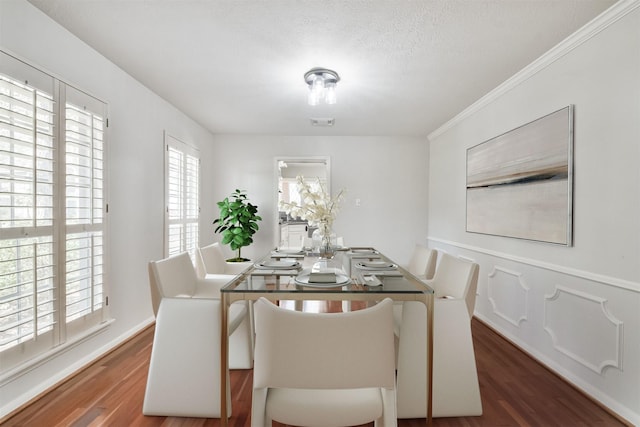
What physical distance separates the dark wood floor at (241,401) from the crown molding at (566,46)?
7.76 feet

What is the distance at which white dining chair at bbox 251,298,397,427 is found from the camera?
1.15 m

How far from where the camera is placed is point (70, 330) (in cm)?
226

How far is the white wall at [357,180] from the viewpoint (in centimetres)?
530

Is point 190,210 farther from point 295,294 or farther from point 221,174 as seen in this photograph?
point 295,294

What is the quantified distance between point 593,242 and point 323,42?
2.28 metres

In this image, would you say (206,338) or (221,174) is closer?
(206,338)

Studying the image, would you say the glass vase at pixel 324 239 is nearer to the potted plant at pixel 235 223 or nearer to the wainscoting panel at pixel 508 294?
the wainscoting panel at pixel 508 294

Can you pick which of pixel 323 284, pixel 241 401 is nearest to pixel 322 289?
pixel 323 284

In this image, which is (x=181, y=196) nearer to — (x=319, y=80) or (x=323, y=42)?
(x=319, y=80)

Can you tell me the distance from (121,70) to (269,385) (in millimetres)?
2991

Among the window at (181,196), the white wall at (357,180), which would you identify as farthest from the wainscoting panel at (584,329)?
the window at (181,196)

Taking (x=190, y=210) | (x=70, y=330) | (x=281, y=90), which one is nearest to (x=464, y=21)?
(x=281, y=90)

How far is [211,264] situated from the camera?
287 centimetres

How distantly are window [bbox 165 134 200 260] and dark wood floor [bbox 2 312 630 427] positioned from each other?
1570 mm
